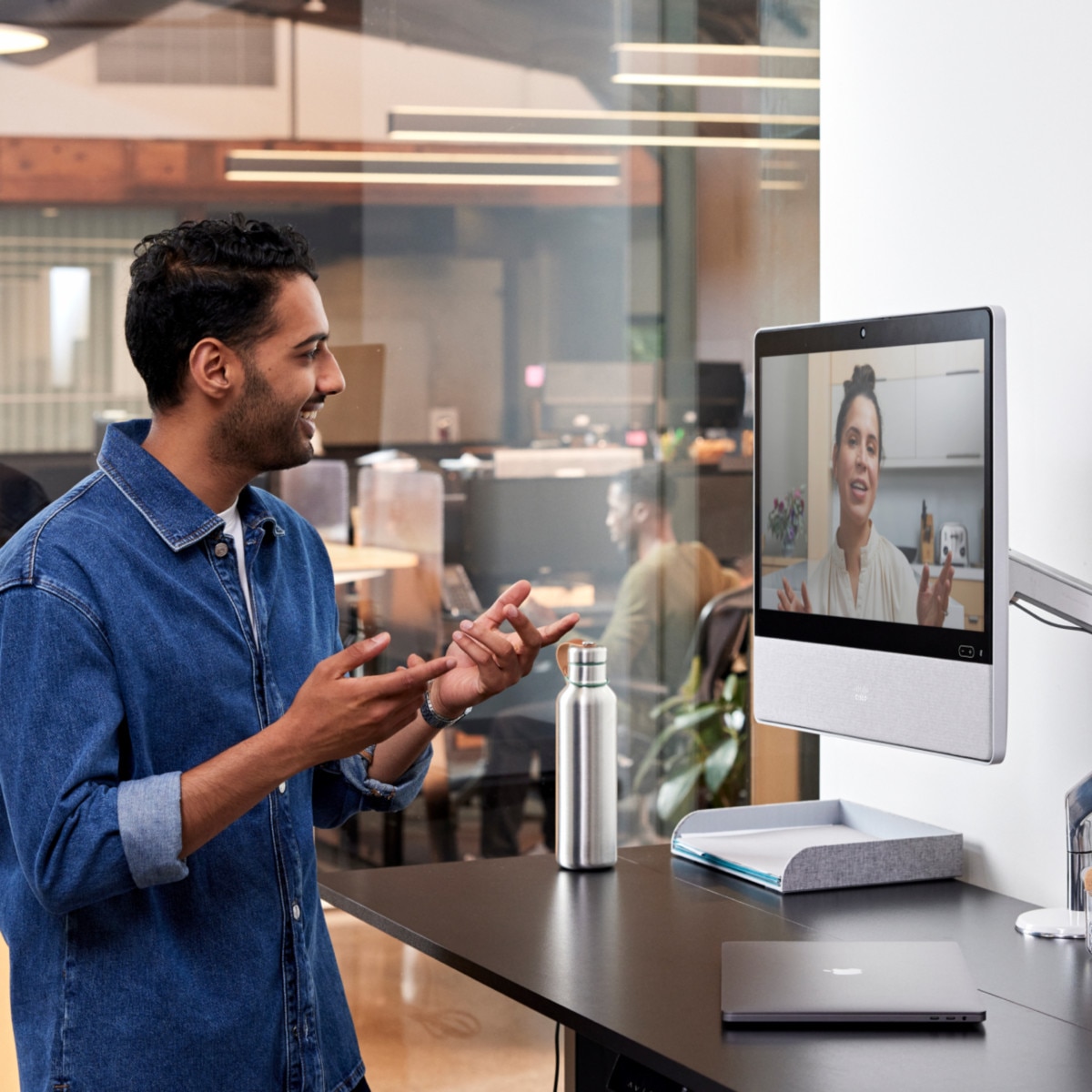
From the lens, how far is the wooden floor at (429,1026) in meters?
3.23

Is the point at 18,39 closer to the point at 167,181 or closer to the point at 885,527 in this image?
the point at 167,181

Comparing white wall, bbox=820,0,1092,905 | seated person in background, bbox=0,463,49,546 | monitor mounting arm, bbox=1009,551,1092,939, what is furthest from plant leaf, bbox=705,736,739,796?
monitor mounting arm, bbox=1009,551,1092,939

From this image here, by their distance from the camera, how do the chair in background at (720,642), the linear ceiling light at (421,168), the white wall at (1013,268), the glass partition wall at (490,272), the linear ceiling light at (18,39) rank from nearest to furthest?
the white wall at (1013,268) → the linear ceiling light at (18,39) → the glass partition wall at (490,272) → the linear ceiling light at (421,168) → the chair in background at (720,642)

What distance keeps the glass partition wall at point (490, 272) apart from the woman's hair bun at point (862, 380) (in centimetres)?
159

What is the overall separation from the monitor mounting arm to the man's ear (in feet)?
2.85

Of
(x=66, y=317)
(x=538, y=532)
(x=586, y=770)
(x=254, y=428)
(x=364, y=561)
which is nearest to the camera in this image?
(x=254, y=428)

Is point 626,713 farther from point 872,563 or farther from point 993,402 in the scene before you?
point 993,402

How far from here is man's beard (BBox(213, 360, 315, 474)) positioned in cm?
152

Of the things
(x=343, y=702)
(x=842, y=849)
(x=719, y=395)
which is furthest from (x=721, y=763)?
(x=343, y=702)

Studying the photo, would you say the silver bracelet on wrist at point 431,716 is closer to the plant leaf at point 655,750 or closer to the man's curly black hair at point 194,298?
the man's curly black hair at point 194,298

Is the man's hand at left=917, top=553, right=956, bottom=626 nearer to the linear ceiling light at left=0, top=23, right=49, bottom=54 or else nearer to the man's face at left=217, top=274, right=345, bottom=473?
the man's face at left=217, top=274, right=345, bottom=473

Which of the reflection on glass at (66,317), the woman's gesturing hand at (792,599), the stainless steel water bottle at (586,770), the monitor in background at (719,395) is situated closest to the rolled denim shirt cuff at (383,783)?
the stainless steel water bottle at (586,770)

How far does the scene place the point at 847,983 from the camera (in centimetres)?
143

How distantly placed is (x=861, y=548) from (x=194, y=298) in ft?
2.70
